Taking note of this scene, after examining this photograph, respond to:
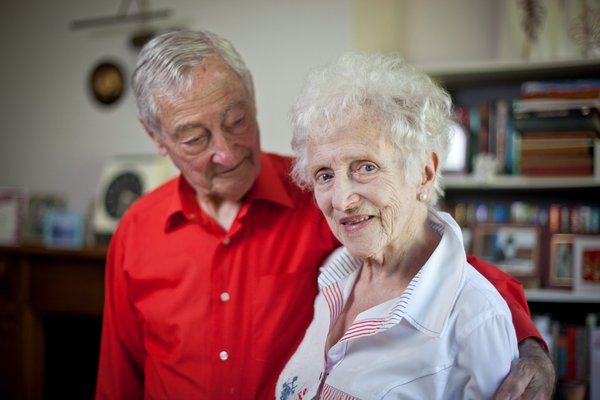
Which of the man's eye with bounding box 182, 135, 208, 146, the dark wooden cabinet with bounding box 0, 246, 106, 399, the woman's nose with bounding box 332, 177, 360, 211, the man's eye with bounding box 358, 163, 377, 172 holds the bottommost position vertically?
the dark wooden cabinet with bounding box 0, 246, 106, 399

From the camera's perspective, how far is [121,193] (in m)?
3.13

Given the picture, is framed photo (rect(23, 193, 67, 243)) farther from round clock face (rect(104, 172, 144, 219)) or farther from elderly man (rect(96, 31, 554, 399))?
elderly man (rect(96, 31, 554, 399))

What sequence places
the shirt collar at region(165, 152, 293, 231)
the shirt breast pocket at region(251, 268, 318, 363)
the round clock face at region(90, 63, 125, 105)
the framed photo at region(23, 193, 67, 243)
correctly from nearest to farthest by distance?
the shirt breast pocket at region(251, 268, 318, 363), the shirt collar at region(165, 152, 293, 231), the round clock face at region(90, 63, 125, 105), the framed photo at region(23, 193, 67, 243)

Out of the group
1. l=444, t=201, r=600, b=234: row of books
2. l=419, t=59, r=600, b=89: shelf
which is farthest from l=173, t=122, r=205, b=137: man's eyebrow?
l=444, t=201, r=600, b=234: row of books

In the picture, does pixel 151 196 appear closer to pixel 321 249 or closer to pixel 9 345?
pixel 321 249

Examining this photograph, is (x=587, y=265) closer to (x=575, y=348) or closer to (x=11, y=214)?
(x=575, y=348)

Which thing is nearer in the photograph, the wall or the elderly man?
the elderly man

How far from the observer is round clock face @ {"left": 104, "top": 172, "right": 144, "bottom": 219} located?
3086mm

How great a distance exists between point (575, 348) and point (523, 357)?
1.56m

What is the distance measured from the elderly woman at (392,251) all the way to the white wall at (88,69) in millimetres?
1780

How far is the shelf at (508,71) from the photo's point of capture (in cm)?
238

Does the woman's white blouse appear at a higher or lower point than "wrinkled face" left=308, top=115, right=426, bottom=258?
lower

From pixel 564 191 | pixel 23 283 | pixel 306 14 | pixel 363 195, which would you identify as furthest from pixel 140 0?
pixel 363 195

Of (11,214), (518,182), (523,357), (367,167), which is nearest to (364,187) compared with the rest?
(367,167)
